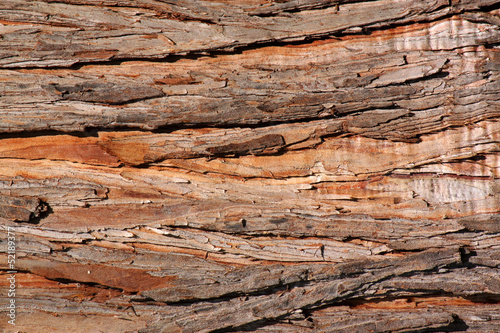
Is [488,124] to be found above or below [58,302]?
above

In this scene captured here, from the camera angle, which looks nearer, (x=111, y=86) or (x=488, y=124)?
(x=488, y=124)

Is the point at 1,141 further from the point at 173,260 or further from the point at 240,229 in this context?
the point at 240,229

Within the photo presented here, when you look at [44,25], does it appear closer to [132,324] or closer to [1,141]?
[1,141]

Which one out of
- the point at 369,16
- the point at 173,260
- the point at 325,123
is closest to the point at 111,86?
the point at 173,260

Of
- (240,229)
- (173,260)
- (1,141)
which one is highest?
(1,141)

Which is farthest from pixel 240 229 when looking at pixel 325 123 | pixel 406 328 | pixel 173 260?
pixel 406 328

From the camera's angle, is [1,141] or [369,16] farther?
[1,141]
